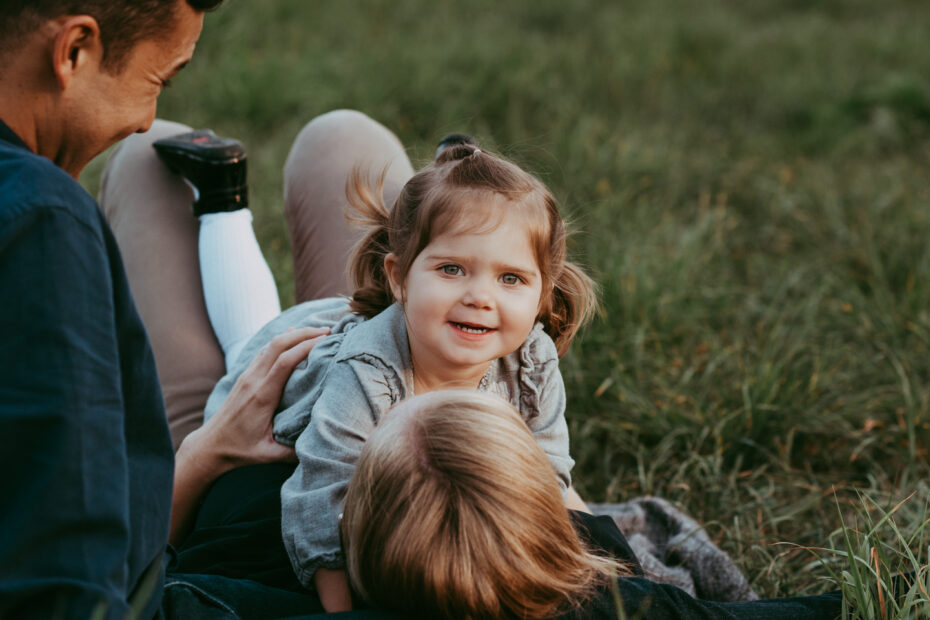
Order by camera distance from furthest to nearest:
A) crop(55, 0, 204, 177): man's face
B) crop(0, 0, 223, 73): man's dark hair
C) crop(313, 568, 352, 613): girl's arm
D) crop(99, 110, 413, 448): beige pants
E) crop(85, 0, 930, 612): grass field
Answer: crop(85, 0, 930, 612): grass field → crop(99, 110, 413, 448): beige pants → crop(313, 568, 352, 613): girl's arm → crop(55, 0, 204, 177): man's face → crop(0, 0, 223, 73): man's dark hair

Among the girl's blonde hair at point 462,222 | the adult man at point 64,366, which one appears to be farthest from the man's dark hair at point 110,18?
the girl's blonde hair at point 462,222

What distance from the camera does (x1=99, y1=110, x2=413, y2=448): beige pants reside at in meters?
2.33

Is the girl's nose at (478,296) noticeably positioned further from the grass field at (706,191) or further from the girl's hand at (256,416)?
the grass field at (706,191)

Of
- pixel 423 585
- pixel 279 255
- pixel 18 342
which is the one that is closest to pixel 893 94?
pixel 279 255

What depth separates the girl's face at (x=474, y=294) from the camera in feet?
5.58

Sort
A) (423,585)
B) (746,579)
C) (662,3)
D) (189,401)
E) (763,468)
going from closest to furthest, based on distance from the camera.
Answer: (423,585) → (746,579) → (189,401) → (763,468) → (662,3)

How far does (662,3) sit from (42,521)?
25.5 feet

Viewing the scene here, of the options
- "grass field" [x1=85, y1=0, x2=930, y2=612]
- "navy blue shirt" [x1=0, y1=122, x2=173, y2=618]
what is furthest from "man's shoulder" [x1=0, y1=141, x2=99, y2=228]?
"grass field" [x1=85, y1=0, x2=930, y2=612]

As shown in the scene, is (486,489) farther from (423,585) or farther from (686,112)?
(686,112)

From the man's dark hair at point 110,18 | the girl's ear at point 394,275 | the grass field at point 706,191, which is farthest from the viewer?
the grass field at point 706,191

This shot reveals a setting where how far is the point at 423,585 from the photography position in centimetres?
128

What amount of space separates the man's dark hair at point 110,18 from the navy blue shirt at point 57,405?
20 centimetres

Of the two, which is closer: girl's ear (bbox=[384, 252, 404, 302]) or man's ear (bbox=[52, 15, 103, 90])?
man's ear (bbox=[52, 15, 103, 90])

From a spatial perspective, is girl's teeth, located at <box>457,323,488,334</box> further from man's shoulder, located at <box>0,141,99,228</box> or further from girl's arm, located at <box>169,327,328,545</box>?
man's shoulder, located at <box>0,141,99,228</box>
